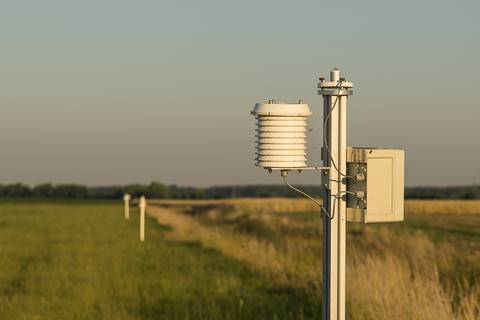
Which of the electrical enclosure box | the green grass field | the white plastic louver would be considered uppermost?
the white plastic louver

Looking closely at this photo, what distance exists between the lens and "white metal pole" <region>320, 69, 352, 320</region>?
7.21 m

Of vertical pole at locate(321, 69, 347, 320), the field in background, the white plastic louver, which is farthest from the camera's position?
the field in background

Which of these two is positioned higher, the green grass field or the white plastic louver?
the white plastic louver

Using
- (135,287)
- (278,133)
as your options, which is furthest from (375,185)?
(135,287)

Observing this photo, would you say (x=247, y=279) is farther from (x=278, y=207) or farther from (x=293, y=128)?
(x=278, y=207)

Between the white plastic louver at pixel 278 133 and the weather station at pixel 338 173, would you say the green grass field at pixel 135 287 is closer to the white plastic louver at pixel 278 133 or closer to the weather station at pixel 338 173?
the weather station at pixel 338 173

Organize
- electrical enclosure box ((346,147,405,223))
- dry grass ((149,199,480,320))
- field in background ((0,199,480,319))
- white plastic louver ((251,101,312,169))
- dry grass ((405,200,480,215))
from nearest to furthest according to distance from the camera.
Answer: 1. white plastic louver ((251,101,312,169))
2. electrical enclosure box ((346,147,405,223))
3. dry grass ((149,199,480,320))
4. field in background ((0,199,480,319))
5. dry grass ((405,200,480,215))

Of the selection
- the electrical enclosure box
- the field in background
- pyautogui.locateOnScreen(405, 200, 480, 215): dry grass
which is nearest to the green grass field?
the field in background

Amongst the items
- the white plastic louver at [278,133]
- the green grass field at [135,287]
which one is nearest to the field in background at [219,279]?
the green grass field at [135,287]

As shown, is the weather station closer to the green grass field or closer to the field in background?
the field in background

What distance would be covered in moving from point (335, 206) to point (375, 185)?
1.10 ft

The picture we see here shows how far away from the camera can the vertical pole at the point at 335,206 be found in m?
7.21

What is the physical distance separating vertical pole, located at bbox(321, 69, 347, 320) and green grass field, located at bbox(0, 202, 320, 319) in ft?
21.3

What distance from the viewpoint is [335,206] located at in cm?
724
